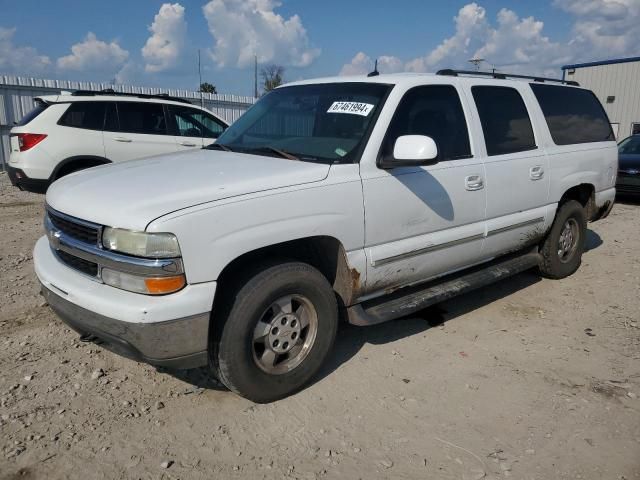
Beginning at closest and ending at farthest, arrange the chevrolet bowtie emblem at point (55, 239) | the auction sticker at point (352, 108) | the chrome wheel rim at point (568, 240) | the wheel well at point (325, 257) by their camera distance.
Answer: the chevrolet bowtie emblem at point (55, 239)
the wheel well at point (325, 257)
the auction sticker at point (352, 108)
the chrome wheel rim at point (568, 240)

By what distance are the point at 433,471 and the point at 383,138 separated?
2.04 metres

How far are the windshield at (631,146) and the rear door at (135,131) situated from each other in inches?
396

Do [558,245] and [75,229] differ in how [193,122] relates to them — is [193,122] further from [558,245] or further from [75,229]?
[75,229]

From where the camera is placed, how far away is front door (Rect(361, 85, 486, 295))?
11.4ft

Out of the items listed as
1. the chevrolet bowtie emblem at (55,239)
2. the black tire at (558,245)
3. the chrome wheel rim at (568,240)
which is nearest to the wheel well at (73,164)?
the chevrolet bowtie emblem at (55,239)

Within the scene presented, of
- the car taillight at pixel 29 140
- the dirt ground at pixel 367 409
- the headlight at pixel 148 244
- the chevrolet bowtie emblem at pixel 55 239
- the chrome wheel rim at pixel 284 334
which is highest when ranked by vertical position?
the car taillight at pixel 29 140

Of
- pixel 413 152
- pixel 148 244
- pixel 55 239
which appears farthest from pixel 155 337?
pixel 413 152

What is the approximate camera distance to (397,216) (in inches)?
140

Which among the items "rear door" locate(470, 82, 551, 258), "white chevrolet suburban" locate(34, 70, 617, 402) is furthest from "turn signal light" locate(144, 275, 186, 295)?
"rear door" locate(470, 82, 551, 258)

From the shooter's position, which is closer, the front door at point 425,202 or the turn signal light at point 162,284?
the turn signal light at point 162,284

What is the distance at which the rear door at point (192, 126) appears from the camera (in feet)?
29.3

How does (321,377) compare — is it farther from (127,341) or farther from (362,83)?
(362,83)

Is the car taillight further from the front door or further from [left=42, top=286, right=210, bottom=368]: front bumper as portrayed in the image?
A: the front door

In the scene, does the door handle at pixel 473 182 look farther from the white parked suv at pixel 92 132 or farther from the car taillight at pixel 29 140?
the car taillight at pixel 29 140
